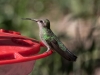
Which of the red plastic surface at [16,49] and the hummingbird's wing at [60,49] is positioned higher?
the red plastic surface at [16,49]

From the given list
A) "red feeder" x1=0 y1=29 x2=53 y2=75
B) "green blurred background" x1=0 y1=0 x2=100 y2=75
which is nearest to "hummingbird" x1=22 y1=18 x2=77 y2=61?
"red feeder" x1=0 y1=29 x2=53 y2=75

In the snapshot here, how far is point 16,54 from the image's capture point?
1781 mm

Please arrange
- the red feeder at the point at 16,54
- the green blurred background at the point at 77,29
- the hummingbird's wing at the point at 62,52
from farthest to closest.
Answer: the green blurred background at the point at 77,29 → the hummingbird's wing at the point at 62,52 → the red feeder at the point at 16,54

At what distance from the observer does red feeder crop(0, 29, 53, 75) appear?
1729mm

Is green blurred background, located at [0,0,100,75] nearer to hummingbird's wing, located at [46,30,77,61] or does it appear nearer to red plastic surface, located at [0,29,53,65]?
hummingbird's wing, located at [46,30,77,61]

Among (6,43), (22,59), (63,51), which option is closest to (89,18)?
(63,51)

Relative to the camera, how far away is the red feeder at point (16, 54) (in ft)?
5.67

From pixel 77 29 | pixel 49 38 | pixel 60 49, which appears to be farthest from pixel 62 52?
pixel 77 29

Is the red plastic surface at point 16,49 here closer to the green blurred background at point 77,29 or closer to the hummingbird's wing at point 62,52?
the hummingbird's wing at point 62,52

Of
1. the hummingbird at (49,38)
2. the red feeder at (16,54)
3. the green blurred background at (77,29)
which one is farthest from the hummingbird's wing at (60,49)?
the green blurred background at (77,29)

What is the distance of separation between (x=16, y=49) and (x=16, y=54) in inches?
4.1

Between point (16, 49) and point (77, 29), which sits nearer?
point (16, 49)

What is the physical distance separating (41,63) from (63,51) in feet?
3.24

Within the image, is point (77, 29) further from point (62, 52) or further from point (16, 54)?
point (16, 54)
